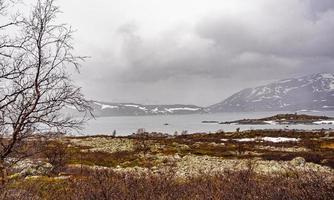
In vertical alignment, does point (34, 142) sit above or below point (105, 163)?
above

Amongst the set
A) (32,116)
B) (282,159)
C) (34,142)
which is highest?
(32,116)

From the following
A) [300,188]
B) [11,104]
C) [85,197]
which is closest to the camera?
[300,188]

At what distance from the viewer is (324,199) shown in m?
5.82

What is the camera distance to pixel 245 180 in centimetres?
866

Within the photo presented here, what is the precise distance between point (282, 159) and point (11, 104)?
27355mm

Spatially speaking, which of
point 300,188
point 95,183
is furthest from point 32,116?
point 300,188

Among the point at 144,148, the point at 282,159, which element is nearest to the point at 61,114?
the point at 282,159

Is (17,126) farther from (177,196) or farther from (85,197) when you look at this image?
(177,196)

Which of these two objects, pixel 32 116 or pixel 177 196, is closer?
pixel 177 196

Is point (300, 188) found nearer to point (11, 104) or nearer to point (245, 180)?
point (245, 180)

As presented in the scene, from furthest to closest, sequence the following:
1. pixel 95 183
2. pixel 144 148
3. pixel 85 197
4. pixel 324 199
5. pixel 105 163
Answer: pixel 144 148, pixel 105 163, pixel 95 183, pixel 85 197, pixel 324 199

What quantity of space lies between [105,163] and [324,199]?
26.6 metres

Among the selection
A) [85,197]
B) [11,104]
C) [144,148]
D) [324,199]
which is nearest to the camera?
[324,199]

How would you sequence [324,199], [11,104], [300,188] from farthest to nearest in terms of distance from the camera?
[11,104]
[300,188]
[324,199]
